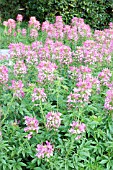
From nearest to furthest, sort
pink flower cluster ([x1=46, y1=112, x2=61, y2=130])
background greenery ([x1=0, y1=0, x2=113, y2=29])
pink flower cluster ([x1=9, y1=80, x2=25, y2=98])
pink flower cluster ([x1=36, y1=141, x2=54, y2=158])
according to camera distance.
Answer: pink flower cluster ([x1=36, y1=141, x2=54, y2=158]), pink flower cluster ([x1=46, y1=112, x2=61, y2=130]), pink flower cluster ([x1=9, y1=80, x2=25, y2=98]), background greenery ([x1=0, y1=0, x2=113, y2=29])

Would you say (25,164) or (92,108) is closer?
(25,164)

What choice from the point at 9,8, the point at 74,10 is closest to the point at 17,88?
the point at 74,10

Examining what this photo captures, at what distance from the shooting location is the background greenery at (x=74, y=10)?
24.4ft

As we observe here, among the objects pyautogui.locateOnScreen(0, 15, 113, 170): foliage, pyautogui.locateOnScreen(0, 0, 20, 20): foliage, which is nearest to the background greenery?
pyautogui.locateOnScreen(0, 0, 20, 20): foliage

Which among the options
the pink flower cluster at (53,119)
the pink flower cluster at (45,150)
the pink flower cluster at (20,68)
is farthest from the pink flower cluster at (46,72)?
the pink flower cluster at (45,150)

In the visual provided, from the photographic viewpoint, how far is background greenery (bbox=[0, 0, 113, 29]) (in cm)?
743

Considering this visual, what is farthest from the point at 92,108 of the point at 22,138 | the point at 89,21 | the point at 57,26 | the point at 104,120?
the point at 89,21

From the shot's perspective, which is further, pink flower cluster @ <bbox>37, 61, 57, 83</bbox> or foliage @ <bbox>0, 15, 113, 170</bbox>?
pink flower cluster @ <bbox>37, 61, 57, 83</bbox>

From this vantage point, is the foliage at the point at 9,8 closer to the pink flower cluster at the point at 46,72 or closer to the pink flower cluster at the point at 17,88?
the pink flower cluster at the point at 46,72

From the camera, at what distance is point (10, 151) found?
2537 millimetres

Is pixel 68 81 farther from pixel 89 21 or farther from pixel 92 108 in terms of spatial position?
pixel 89 21

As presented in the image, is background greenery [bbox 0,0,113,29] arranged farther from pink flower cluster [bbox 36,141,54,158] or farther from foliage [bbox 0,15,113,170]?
pink flower cluster [bbox 36,141,54,158]

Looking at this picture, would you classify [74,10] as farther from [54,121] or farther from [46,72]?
[54,121]

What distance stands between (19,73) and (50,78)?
316mm
